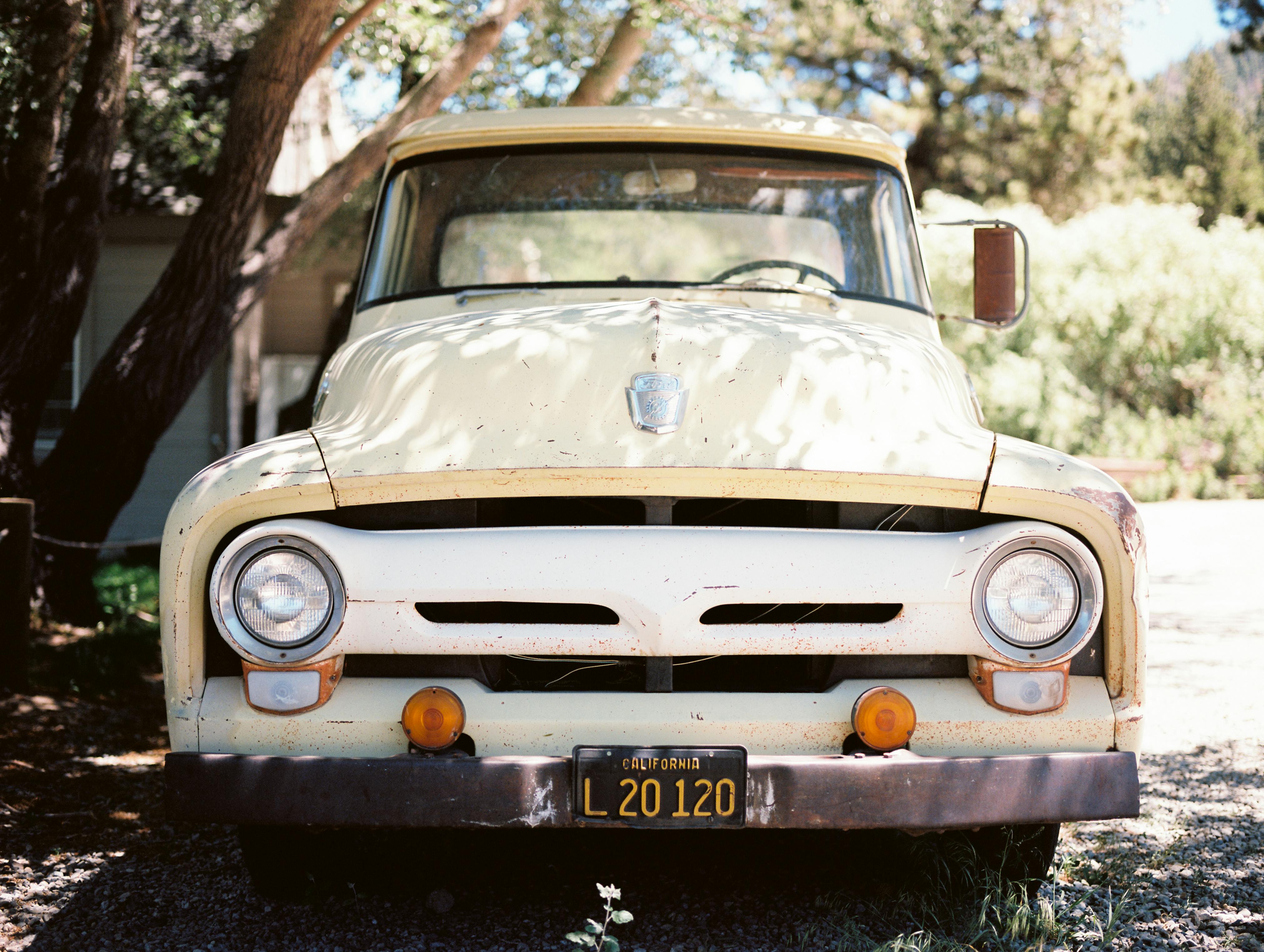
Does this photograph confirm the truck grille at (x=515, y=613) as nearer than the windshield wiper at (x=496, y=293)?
Yes

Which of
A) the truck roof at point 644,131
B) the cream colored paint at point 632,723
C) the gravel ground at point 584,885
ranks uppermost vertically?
the truck roof at point 644,131

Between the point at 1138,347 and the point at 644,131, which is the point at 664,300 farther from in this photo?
the point at 1138,347

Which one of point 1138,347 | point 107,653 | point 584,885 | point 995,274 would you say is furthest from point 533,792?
point 1138,347

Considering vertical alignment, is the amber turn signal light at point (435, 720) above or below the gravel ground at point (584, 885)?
above

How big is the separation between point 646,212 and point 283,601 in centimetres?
221

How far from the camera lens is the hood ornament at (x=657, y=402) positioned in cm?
267

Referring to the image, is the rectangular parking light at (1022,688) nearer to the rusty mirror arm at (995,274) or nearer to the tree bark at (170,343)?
the rusty mirror arm at (995,274)

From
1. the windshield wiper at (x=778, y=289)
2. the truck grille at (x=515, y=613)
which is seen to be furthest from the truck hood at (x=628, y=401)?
the windshield wiper at (x=778, y=289)

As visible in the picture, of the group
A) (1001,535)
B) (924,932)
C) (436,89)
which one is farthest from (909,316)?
(436,89)

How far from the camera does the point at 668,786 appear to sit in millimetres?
2404

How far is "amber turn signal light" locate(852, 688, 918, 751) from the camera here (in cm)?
249

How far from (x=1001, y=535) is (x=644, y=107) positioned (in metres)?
2.34

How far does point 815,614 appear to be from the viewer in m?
2.69

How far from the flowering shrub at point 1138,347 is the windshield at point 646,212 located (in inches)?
467
